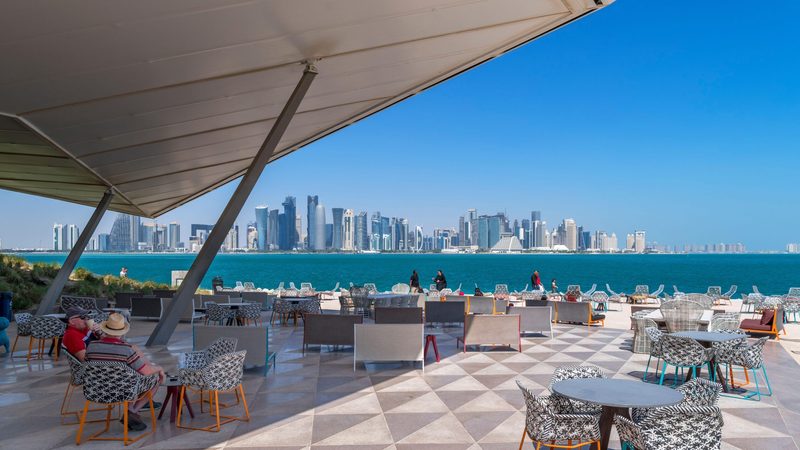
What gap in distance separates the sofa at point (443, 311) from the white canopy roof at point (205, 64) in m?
4.89

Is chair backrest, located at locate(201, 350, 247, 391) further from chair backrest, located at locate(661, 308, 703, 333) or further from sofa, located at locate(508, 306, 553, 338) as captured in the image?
chair backrest, located at locate(661, 308, 703, 333)

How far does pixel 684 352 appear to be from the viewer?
670 cm

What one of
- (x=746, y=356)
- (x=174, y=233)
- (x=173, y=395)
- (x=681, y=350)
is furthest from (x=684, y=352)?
(x=174, y=233)

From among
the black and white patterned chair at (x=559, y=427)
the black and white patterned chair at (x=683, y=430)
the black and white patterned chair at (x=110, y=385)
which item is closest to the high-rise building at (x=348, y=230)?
the black and white patterned chair at (x=110, y=385)

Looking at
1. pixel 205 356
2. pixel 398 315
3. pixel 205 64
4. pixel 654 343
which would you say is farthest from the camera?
pixel 398 315

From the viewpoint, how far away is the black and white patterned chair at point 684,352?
6.62 m

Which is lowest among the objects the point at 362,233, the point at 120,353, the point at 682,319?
the point at 682,319

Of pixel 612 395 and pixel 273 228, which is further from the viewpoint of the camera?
pixel 273 228

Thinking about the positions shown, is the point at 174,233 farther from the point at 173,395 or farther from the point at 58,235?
the point at 173,395

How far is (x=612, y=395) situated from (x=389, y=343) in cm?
456

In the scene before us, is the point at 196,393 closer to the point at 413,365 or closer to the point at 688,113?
the point at 413,365

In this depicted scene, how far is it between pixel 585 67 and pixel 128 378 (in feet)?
244

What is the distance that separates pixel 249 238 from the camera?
166375mm

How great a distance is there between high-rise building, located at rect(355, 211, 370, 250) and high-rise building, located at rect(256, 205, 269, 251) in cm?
2933
